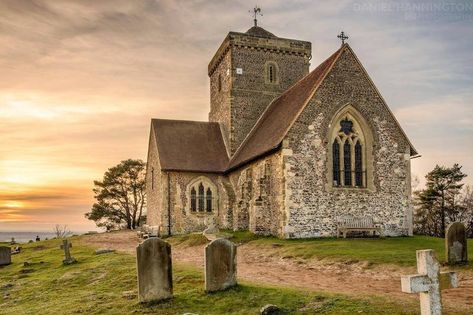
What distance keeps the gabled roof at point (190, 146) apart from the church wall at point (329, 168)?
1040 centimetres

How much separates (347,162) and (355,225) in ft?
10.8

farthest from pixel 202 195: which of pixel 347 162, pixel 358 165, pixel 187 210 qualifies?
pixel 358 165

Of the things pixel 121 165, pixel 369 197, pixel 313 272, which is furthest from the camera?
pixel 121 165

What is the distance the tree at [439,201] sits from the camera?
41.6m

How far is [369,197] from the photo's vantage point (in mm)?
24797

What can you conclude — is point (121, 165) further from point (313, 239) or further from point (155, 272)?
point (155, 272)

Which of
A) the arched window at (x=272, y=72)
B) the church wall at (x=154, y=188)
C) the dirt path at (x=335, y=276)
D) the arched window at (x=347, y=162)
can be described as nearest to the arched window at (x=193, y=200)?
the church wall at (x=154, y=188)

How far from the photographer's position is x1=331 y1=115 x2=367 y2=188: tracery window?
24.9 m

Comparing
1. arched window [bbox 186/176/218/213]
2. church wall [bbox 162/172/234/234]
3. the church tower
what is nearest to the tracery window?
church wall [bbox 162/172/234/234]

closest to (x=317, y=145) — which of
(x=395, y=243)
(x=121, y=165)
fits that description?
(x=395, y=243)

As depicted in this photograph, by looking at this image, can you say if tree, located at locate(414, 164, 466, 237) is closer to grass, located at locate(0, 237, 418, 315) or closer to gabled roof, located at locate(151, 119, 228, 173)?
gabled roof, located at locate(151, 119, 228, 173)

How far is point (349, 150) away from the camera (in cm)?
2525

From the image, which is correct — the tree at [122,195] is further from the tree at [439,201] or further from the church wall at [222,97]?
the tree at [439,201]

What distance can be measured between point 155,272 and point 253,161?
16.8 metres
